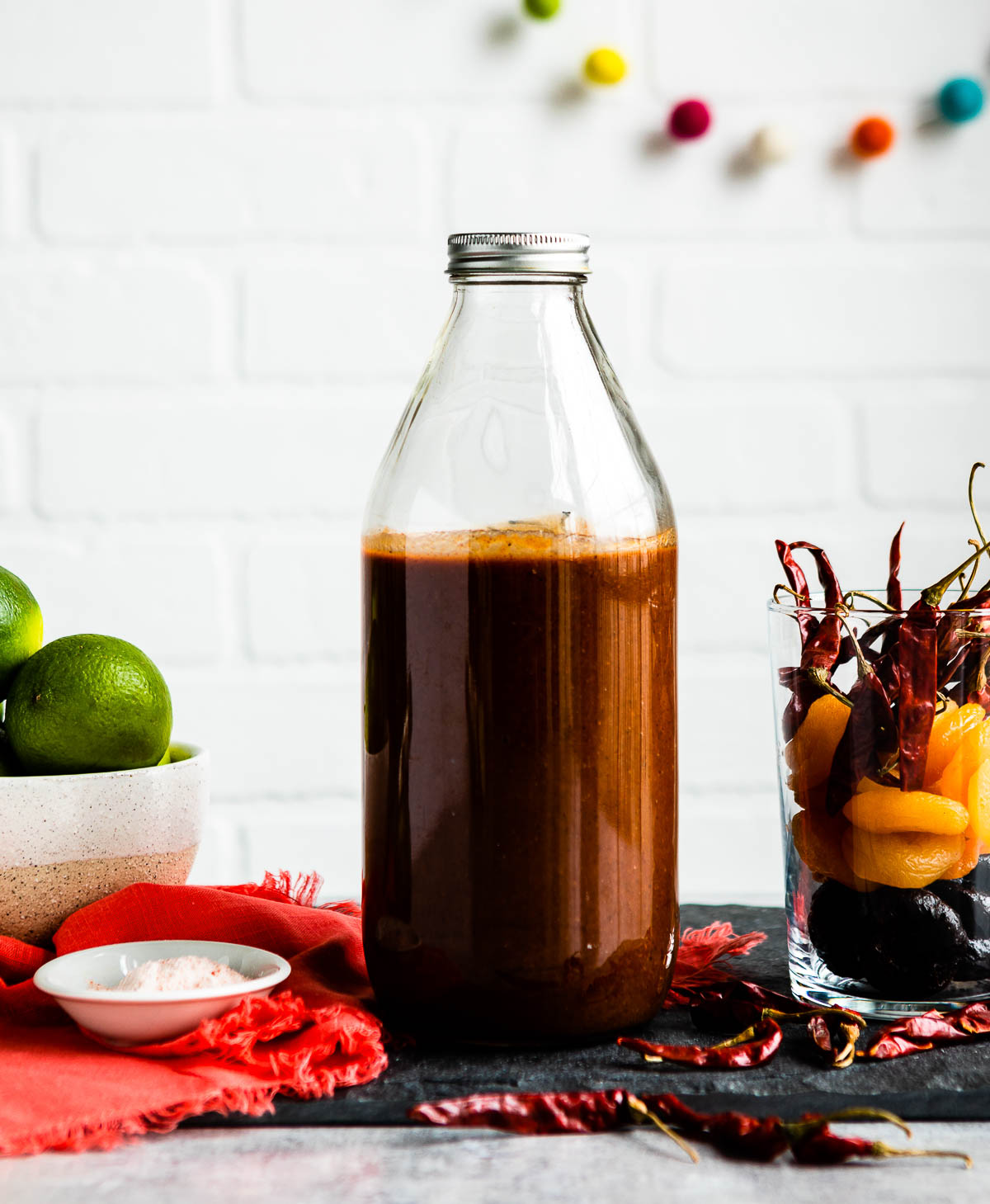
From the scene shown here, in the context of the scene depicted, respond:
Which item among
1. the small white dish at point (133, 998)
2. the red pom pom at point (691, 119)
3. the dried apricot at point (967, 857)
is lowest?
the small white dish at point (133, 998)

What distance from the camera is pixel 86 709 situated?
89cm

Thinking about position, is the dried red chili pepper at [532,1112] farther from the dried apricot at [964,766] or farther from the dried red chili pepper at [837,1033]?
the dried apricot at [964,766]

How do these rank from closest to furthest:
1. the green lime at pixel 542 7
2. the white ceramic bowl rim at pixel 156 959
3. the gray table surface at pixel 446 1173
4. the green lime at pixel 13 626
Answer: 1. the gray table surface at pixel 446 1173
2. the white ceramic bowl rim at pixel 156 959
3. the green lime at pixel 13 626
4. the green lime at pixel 542 7

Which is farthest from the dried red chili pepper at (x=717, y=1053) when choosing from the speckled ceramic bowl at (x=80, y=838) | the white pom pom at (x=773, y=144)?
the white pom pom at (x=773, y=144)

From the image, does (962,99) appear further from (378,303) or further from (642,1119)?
(642,1119)

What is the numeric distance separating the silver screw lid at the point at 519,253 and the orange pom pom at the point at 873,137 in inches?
39.3

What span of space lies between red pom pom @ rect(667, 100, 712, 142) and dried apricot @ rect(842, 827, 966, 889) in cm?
107

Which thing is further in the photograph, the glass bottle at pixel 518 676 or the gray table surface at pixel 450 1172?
the glass bottle at pixel 518 676

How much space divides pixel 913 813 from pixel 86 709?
0.51 meters

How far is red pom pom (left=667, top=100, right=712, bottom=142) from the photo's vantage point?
1.60m

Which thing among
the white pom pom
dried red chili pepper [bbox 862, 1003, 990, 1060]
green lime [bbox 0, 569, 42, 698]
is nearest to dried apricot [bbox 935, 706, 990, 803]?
dried red chili pepper [bbox 862, 1003, 990, 1060]

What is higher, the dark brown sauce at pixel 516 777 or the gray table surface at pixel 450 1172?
the dark brown sauce at pixel 516 777

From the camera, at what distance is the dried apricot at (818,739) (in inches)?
31.1

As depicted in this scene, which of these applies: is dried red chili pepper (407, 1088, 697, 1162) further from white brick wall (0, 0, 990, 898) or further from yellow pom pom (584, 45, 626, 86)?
yellow pom pom (584, 45, 626, 86)
